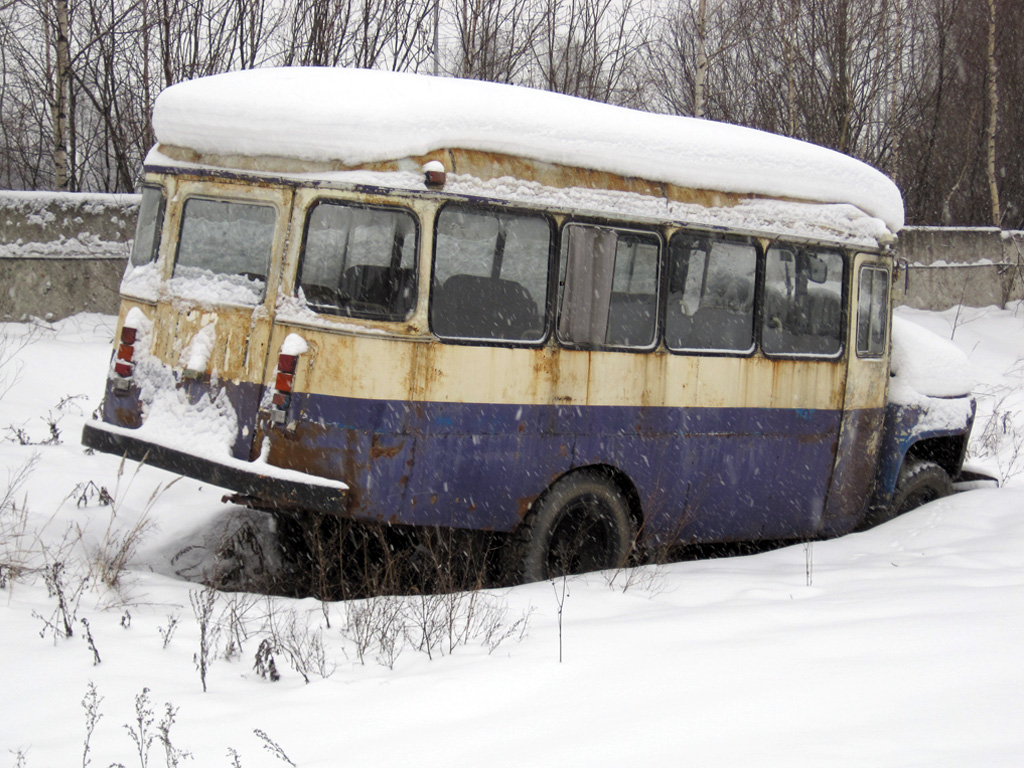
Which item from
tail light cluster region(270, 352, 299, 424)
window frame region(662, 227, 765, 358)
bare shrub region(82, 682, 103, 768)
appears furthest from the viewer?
window frame region(662, 227, 765, 358)

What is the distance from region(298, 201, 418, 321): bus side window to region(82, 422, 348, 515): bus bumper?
2.87ft

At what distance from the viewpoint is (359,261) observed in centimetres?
501

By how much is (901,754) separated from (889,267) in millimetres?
5257

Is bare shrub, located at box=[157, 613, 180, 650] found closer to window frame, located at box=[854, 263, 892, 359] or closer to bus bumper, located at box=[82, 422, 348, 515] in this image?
bus bumper, located at box=[82, 422, 348, 515]

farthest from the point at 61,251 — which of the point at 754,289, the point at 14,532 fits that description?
the point at 754,289

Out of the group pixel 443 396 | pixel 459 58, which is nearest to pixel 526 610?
pixel 443 396

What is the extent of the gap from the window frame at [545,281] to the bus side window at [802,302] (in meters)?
1.80

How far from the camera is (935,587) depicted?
516cm

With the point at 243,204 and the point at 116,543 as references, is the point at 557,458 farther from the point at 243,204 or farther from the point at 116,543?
the point at 116,543

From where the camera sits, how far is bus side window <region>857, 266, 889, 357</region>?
7.20 metres

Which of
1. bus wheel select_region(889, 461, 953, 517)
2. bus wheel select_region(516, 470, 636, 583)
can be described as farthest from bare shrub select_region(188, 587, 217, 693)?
bus wheel select_region(889, 461, 953, 517)

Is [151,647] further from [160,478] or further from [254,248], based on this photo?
[160,478]

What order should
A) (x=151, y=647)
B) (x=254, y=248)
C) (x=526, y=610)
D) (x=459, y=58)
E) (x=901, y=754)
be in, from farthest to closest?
(x=459, y=58)
(x=254, y=248)
(x=526, y=610)
(x=151, y=647)
(x=901, y=754)

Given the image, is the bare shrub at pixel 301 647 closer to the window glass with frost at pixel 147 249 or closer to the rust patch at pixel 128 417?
the rust patch at pixel 128 417
